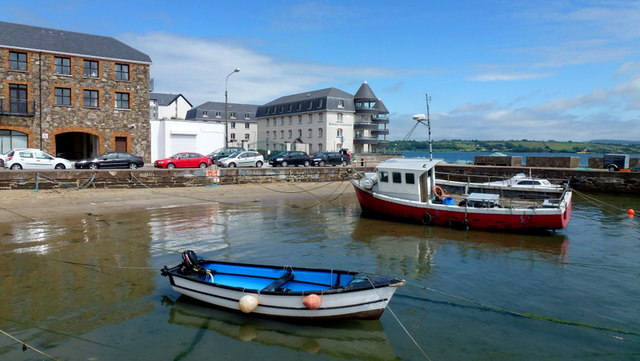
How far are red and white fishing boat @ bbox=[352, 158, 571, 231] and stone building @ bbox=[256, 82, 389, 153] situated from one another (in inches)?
2050

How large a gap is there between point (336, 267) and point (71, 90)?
33.9 meters

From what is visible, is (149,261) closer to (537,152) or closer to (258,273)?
(258,273)

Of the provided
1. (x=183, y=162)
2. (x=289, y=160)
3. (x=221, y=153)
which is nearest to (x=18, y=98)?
(x=183, y=162)

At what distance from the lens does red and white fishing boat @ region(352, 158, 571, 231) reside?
727 inches

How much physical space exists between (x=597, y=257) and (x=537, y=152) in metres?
136

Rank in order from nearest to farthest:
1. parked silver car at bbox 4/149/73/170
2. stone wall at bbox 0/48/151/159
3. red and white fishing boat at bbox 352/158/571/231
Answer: red and white fishing boat at bbox 352/158/571/231
parked silver car at bbox 4/149/73/170
stone wall at bbox 0/48/151/159

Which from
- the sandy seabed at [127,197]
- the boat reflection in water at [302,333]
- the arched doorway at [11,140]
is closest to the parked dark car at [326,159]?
the sandy seabed at [127,197]

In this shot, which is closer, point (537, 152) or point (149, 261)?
point (149, 261)

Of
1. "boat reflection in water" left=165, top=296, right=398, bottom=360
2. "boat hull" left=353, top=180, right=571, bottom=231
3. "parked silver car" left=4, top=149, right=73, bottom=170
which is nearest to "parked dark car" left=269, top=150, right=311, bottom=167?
"parked silver car" left=4, top=149, right=73, bottom=170

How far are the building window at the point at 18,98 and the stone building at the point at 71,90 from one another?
7cm

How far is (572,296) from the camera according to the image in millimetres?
11117

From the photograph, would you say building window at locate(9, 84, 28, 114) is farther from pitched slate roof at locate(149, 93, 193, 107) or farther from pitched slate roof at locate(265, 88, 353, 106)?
pitched slate roof at locate(149, 93, 193, 107)

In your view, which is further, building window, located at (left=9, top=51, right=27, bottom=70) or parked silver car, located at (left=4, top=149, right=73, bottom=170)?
building window, located at (left=9, top=51, right=27, bottom=70)

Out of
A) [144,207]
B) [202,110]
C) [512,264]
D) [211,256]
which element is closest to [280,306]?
[211,256]
